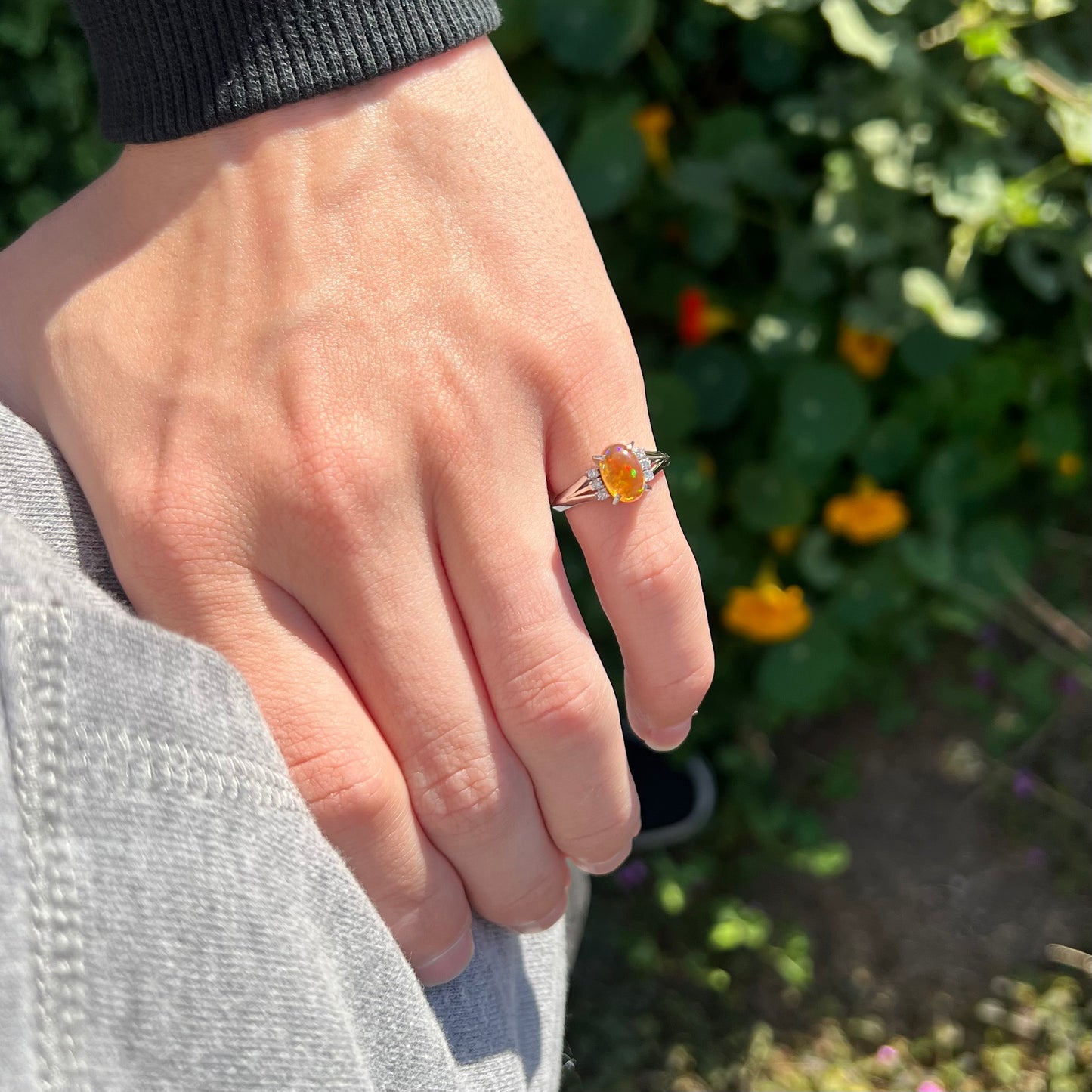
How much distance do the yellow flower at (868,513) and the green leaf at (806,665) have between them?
23 cm

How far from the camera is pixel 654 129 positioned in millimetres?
1769

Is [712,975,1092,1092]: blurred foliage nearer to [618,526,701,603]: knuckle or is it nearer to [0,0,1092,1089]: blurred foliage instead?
[0,0,1092,1089]: blurred foliage

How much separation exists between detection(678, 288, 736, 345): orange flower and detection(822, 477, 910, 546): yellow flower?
42 centimetres

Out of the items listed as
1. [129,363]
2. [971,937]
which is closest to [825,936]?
[971,937]

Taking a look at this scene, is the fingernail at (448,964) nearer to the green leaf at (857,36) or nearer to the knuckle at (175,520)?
the knuckle at (175,520)

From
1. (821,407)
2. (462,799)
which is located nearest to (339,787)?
(462,799)

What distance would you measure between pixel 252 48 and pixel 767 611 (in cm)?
141

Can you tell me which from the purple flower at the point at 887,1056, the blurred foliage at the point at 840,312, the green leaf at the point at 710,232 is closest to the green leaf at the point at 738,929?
the blurred foliage at the point at 840,312

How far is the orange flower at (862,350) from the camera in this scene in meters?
1.87

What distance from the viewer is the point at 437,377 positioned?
895 millimetres

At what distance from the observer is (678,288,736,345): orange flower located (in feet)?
6.20

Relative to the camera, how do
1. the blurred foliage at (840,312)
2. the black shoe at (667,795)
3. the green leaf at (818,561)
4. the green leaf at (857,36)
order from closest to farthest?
the green leaf at (857,36)
the blurred foliage at (840,312)
the green leaf at (818,561)
the black shoe at (667,795)

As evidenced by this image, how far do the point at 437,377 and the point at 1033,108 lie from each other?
136 cm

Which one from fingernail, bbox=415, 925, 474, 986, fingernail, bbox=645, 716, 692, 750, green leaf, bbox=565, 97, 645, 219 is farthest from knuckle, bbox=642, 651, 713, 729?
green leaf, bbox=565, 97, 645, 219
